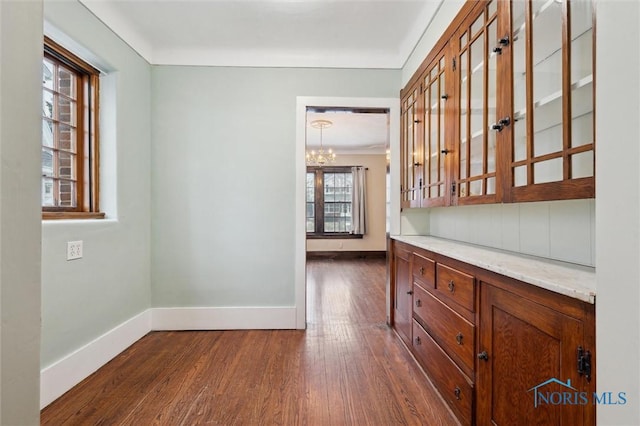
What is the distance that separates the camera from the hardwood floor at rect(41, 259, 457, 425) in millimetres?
1685

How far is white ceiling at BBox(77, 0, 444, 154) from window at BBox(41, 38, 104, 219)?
1.53 feet

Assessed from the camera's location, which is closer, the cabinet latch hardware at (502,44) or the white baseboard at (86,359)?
the cabinet latch hardware at (502,44)

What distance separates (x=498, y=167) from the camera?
1452 millimetres

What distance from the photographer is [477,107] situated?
168 centimetres

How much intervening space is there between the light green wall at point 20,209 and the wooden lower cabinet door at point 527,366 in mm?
1371

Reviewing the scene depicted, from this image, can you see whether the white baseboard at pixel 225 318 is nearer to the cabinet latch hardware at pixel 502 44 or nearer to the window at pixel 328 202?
the cabinet latch hardware at pixel 502 44

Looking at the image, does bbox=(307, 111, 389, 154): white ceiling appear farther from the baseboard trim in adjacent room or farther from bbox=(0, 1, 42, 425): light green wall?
bbox=(0, 1, 42, 425): light green wall

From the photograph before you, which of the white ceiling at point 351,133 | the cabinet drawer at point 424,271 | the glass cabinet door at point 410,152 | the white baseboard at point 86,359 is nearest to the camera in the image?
the white baseboard at point 86,359

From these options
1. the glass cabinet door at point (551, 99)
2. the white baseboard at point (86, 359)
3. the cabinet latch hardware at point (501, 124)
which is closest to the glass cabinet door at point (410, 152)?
the cabinet latch hardware at point (501, 124)

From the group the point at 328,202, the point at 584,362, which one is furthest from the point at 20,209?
the point at 328,202

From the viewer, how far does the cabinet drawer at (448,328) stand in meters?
1.49

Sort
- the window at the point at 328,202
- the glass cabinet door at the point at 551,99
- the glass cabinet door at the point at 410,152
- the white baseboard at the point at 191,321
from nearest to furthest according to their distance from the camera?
the glass cabinet door at the point at 551,99 < the white baseboard at the point at 191,321 < the glass cabinet door at the point at 410,152 < the window at the point at 328,202

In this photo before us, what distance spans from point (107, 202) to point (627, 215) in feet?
9.71

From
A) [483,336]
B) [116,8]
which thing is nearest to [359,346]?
[483,336]
